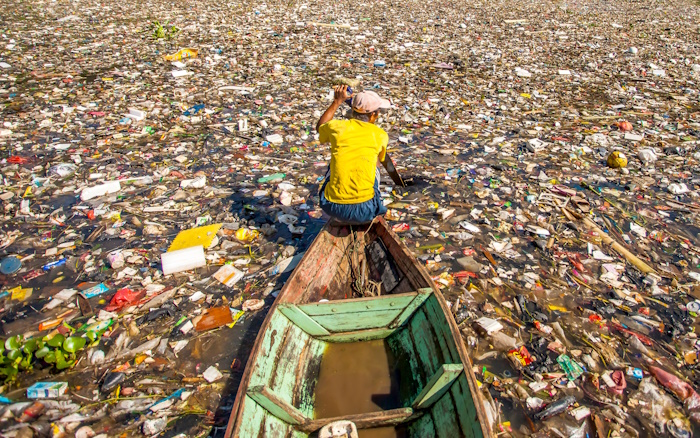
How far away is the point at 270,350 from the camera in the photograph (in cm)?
301

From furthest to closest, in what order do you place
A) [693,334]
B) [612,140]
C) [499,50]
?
[499,50]
[612,140]
[693,334]

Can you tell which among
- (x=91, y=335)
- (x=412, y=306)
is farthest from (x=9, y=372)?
(x=412, y=306)

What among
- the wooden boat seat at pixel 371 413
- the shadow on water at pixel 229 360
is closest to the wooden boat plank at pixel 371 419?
the wooden boat seat at pixel 371 413

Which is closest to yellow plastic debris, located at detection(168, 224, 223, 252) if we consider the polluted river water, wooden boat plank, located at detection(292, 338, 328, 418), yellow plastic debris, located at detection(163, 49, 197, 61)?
the polluted river water

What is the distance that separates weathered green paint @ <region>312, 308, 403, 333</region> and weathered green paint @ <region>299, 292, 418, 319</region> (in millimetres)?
44

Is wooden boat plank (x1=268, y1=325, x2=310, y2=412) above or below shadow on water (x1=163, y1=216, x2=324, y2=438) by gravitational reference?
above

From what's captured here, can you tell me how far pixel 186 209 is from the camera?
18.1 feet

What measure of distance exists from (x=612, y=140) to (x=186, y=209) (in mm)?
7127

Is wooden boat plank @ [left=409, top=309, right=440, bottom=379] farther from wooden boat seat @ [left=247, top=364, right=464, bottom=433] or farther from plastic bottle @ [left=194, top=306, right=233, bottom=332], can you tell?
plastic bottle @ [left=194, top=306, right=233, bottom=332]

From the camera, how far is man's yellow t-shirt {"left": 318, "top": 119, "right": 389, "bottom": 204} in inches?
148

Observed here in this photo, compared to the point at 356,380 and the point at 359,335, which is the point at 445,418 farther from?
the point at 359,335

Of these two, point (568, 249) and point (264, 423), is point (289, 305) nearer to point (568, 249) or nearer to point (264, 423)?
point (264, 423)

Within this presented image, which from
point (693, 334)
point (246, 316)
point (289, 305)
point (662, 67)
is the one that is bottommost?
point (246, 316)

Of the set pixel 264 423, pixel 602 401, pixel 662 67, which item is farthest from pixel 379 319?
pixel 662 67
